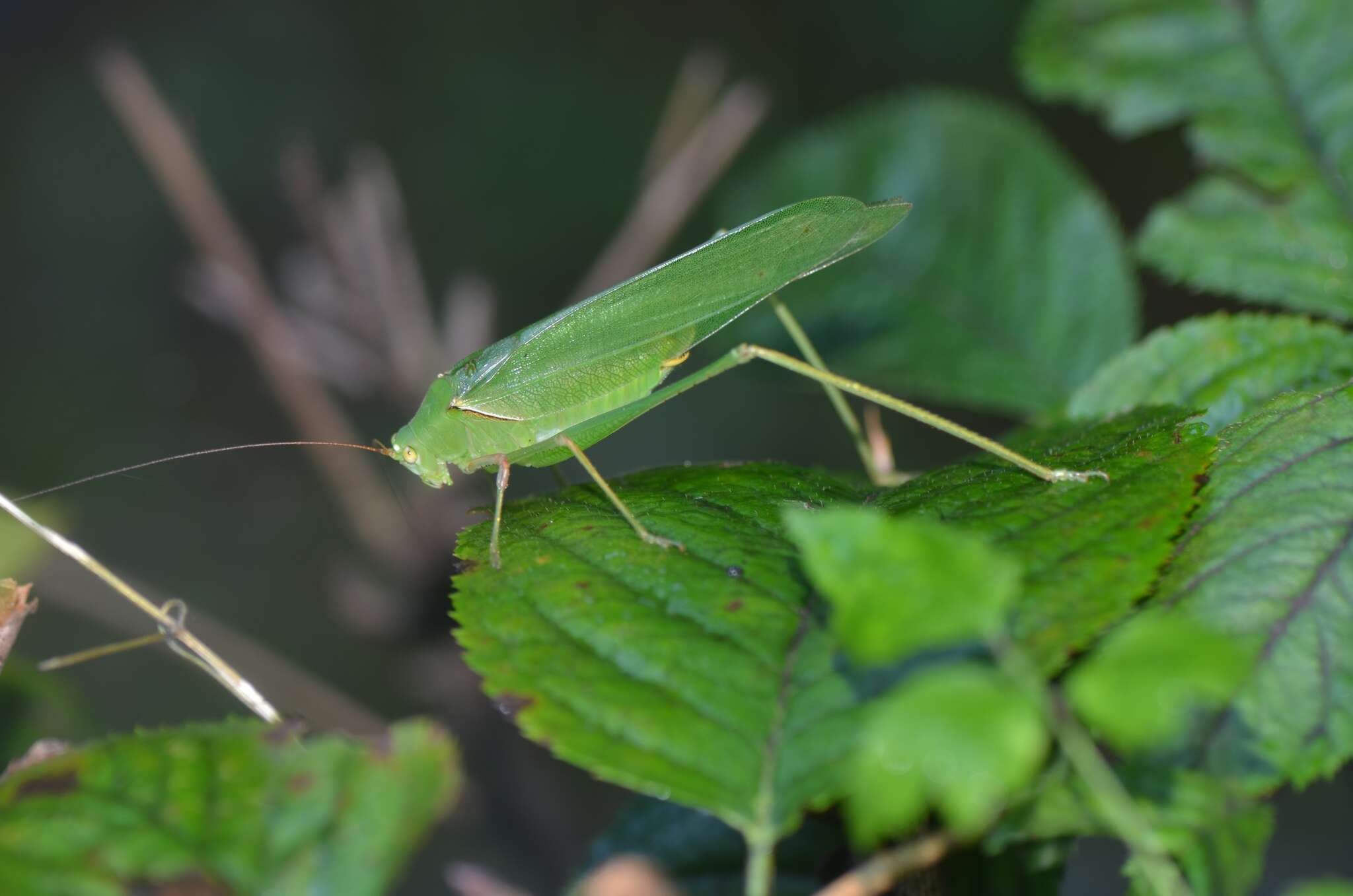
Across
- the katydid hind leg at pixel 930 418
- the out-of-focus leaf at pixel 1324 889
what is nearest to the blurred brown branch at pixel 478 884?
the out-of-focus leaf at pixel 1324 889

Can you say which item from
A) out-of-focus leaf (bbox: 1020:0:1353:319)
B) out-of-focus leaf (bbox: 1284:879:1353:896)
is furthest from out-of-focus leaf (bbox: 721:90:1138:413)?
out-of-focus leaf (bbox: 1284:879:1353:896)

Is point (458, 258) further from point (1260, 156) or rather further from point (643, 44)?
point (1260, 156)

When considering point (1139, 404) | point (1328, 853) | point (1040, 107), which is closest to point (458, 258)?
point (1040, 107)

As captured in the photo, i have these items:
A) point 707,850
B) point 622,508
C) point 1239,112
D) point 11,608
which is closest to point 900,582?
point 707,850

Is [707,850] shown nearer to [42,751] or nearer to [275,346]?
[42,751]

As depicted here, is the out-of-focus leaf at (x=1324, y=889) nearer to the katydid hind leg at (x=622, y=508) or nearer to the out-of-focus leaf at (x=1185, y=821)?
the out-of-focus leaf at (x=1185, y=821)

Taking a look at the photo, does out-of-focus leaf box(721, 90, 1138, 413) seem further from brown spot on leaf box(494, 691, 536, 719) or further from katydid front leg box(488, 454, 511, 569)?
brown spot on leaf box(494, 691, 536, 719)
